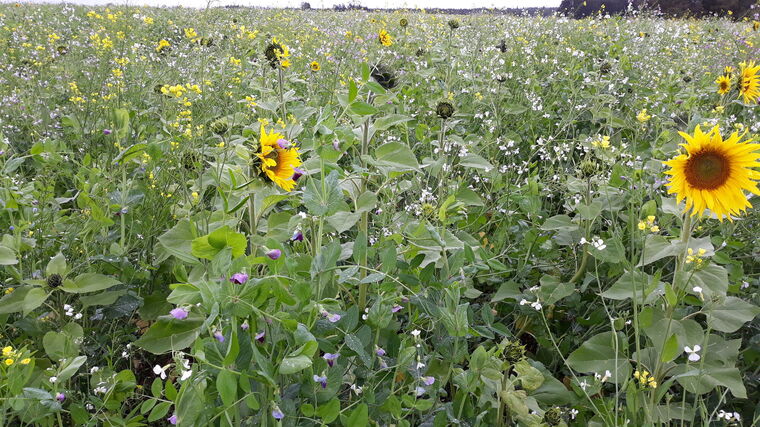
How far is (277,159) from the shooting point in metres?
1.25

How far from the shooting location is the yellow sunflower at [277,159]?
1.20m

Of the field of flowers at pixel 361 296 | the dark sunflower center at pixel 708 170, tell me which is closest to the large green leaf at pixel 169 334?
the field of flowers at pixel 361 296

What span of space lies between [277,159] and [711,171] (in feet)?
3.35

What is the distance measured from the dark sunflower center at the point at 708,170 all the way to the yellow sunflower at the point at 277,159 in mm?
924

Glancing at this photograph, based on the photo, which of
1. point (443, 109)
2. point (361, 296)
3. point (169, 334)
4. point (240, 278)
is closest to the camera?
point (240, 278)

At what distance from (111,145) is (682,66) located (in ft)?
14.4

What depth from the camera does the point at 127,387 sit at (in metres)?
1.31

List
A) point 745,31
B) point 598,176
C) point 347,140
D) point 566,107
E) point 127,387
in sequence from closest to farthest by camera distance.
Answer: point 127,387 < point 347,140 < point 598,176 < point 566,107 < point 745,31

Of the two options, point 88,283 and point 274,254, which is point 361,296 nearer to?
point 274,254

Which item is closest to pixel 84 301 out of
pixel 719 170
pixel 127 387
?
pixel 127 387

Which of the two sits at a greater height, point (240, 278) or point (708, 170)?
point (708, 170)

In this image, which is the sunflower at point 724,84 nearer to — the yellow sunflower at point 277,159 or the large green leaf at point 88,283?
the yellow sunflower at point 277,159

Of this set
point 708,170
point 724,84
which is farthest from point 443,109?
point 724,84

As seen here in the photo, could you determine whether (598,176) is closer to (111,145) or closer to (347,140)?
(347,140)
